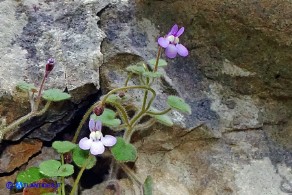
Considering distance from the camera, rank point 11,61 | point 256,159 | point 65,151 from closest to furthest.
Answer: point 65,151 → point 11,61 → point 256,159

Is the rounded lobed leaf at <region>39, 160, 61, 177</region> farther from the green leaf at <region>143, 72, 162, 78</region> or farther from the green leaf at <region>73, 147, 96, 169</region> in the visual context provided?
the green leaf at <region>143, 72, 162, 78</region>

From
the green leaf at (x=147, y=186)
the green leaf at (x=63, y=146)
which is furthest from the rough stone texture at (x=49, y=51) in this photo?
the green leaf at (x=147, y=186)

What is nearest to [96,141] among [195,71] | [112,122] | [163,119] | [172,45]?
[112,122]

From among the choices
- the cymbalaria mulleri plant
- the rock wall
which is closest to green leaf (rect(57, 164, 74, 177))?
the cymbalaria mulleri plant

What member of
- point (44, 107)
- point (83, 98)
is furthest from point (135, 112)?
point (44, 107)

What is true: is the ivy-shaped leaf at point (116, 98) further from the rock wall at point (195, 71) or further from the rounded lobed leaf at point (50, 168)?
the rounded lobed leaf at point (50, 168)

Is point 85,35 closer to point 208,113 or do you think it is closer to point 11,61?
point 11,61

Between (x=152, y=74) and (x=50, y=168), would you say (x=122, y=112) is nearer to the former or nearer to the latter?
(x=152, y=74)
